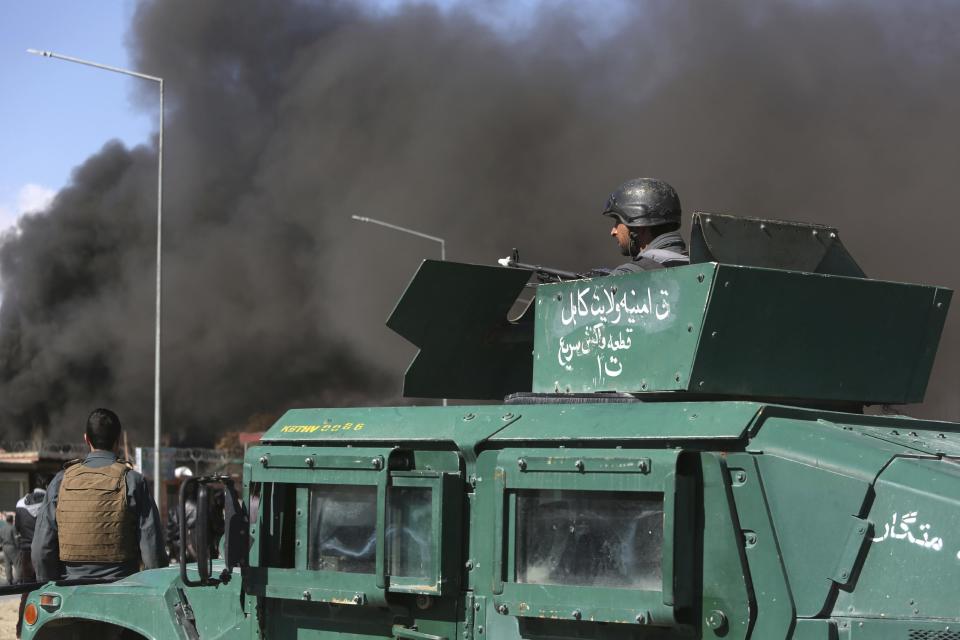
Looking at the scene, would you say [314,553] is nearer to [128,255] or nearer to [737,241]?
[737,241]

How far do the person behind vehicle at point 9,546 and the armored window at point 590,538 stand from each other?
11548mm

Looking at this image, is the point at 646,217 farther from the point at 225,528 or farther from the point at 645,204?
the point at 225,528

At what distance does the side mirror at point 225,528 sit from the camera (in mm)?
4258

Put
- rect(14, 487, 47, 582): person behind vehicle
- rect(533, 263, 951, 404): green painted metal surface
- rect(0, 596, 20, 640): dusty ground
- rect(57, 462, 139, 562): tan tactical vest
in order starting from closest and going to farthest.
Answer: rect(533, 263, 951, 404): green painted metal surface, rect(57, 462, 139, 562): tan tactical vest, rect(14, 487, 47, 582): person behind vehicle, rect(0, 596, 20, 640): dusty ground

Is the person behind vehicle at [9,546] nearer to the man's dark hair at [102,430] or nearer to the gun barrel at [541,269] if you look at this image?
the man's dark hair at [102,430]

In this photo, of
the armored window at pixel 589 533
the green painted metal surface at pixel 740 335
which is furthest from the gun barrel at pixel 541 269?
the armored window at pixel 589 533

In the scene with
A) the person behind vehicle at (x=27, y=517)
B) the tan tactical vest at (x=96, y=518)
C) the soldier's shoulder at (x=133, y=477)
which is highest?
the soldier's shoulder at (x=133, y=477)

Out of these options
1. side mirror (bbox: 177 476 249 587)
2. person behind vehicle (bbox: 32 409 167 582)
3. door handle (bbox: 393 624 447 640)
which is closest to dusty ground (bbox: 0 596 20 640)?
person behind vehicle (bbox: 32 409 167 582)

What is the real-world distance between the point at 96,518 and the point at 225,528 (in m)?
1.57

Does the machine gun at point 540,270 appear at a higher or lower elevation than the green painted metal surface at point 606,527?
higher

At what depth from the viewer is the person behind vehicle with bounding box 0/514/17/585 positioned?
1468cm

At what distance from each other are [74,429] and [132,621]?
3414 cm

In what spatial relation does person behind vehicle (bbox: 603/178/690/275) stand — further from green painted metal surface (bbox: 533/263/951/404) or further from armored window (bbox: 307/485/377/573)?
armored window (bbox: 307/485/377/573)

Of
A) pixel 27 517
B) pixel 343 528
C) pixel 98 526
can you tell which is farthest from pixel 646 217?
pixel 27 517
